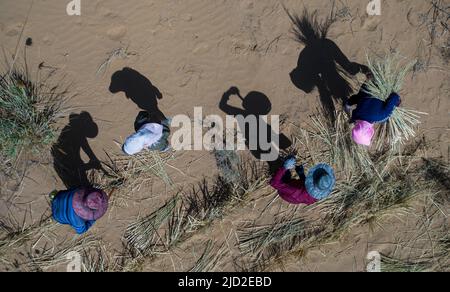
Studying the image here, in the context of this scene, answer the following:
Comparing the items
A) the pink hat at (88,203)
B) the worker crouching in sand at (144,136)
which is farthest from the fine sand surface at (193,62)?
the pink hat at (88,203)

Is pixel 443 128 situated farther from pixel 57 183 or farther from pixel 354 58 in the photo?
pixel 57 183

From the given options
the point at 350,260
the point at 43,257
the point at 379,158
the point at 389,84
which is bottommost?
the point at 350,260

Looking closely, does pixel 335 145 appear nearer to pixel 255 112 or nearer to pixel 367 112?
pixel 367 112

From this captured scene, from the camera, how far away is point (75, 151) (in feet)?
16.4

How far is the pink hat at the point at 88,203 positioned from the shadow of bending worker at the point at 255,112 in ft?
5.65

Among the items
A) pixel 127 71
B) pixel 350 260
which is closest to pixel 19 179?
pixel 127 71

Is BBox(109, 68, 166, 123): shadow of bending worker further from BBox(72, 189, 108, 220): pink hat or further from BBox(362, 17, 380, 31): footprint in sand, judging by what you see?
BBox(362, 17, 380, 31): footprint in sand

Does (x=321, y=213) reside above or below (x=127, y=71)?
below

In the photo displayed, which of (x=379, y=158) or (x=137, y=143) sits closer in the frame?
(x=137, y=143)

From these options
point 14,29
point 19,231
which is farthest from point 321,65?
point 19,231

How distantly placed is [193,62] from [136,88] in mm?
717

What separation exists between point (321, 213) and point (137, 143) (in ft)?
7.05

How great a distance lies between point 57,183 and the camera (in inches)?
195

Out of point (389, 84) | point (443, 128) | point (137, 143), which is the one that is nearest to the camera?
point (137, 143)
